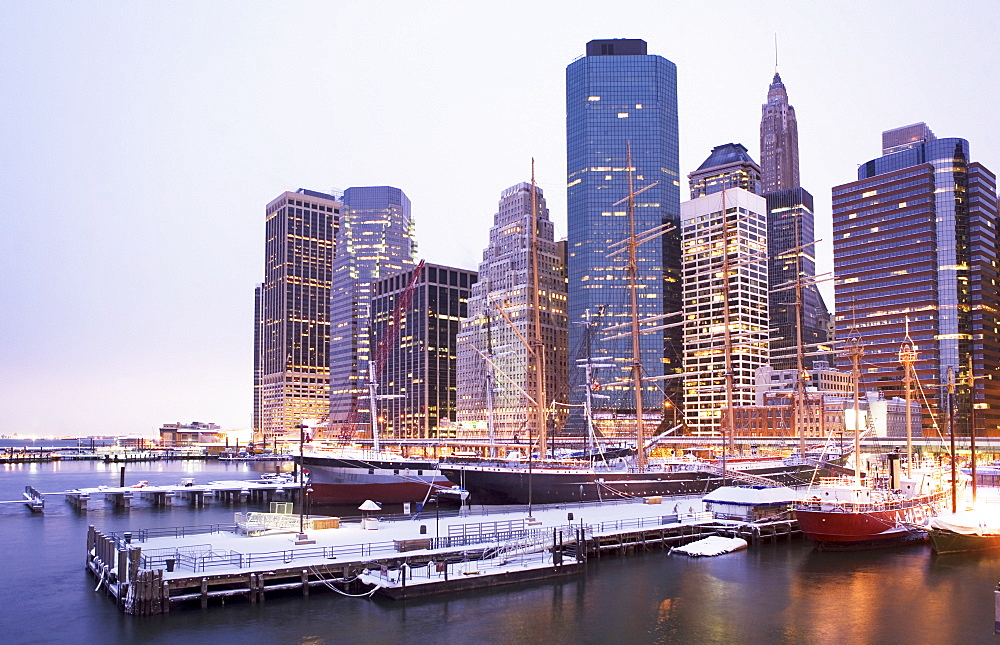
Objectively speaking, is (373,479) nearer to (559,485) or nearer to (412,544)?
(559,485)

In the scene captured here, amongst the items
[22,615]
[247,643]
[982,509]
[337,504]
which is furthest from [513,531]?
[337,504]

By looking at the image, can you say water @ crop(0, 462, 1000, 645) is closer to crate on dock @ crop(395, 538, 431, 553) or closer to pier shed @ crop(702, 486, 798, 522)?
crate on dock @ crop(395, 538, 431, 553)

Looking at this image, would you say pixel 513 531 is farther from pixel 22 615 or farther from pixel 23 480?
pixel 23 480

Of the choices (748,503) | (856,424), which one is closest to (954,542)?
(748,503)

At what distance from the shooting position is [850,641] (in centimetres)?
3544

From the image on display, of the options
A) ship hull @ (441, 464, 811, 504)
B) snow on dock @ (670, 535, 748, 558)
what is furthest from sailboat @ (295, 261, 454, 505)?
snow on dock @ (670, 535, 748, 558)

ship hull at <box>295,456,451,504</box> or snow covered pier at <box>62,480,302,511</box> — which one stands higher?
ship hull at <box>295,456,451,504</box>

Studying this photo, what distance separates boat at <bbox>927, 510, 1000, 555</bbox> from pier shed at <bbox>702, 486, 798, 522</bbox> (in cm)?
1098

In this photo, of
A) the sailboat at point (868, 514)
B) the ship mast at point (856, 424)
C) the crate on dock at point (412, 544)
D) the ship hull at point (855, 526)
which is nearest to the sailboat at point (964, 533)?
A: the ship hull at point (855, 526)

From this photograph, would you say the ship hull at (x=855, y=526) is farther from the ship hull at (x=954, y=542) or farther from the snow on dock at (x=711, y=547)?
the snow on dock at (x=711, y=547)

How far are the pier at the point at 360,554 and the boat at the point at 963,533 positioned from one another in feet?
36.3

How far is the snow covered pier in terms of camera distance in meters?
95.8

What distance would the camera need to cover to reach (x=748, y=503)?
62906mm

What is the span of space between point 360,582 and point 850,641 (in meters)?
23.0
